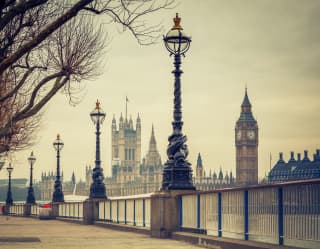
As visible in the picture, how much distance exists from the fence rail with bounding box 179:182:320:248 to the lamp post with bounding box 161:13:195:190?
2.11 ft

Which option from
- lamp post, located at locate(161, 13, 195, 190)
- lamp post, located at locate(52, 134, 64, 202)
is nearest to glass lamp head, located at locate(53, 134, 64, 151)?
lamp post, located at locate(52, 134, 64, 202)

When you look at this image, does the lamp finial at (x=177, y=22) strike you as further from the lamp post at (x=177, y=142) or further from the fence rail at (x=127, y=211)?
the fence rail at (x=127, y=211)

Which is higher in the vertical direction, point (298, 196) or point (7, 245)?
point (298, 196)

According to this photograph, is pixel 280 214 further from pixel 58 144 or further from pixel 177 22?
pixel 58 144

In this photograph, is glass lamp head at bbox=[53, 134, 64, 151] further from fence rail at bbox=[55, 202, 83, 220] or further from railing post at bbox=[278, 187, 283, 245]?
railing post at bbox=[278, 187, 283, 245]

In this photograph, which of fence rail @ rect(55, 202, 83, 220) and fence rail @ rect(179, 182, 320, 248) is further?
fence rail @ rect(55, 202, 83, 220)

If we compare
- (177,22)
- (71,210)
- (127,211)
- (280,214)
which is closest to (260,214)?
(280,214)

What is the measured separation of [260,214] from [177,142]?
639 cm

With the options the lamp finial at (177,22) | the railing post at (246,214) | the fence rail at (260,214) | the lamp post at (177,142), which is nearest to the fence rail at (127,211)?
the lamp post at (177,142)

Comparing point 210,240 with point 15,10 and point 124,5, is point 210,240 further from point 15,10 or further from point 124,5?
point 15,10

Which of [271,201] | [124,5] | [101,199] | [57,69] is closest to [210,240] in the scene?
[271,201]

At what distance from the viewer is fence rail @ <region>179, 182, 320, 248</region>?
11.1 meters

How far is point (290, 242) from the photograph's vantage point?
11.9 m

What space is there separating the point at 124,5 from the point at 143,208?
12631 millimetres
